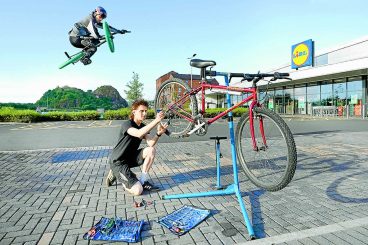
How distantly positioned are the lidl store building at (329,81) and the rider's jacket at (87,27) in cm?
2313

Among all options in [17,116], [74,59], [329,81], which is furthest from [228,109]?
[329,81]

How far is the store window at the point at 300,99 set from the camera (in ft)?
105

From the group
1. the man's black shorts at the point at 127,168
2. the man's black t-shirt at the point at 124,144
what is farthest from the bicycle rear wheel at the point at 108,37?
the man's black shorts at the point at 127,168

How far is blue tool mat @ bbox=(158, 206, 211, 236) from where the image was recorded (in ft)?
9.67

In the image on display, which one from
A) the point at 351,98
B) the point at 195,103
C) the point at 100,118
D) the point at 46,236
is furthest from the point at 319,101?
the point at 46,236

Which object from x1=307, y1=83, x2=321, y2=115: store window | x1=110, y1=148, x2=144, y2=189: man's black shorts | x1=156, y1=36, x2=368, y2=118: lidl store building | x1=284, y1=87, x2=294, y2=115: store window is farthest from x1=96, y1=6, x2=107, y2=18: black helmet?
x1=284, y1=87, x2=294, y2=115: store window

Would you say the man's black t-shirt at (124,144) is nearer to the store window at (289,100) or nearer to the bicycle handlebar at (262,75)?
the bicycle handlebar at (262,75)

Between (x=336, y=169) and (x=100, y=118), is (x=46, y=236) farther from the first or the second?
(x=100, y=118)

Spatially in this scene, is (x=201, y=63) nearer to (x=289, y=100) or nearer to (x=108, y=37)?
(x=108, y=37)

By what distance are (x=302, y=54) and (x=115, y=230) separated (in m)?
31.2

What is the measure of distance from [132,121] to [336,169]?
436 centimetres

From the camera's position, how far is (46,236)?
285cm

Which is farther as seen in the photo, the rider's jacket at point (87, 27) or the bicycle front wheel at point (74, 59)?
the bicycle front wheel at point (74, 59)

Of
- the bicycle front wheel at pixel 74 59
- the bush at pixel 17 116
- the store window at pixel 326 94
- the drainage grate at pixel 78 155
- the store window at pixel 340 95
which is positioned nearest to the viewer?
the bicycle front wheel at pixel 74 59
